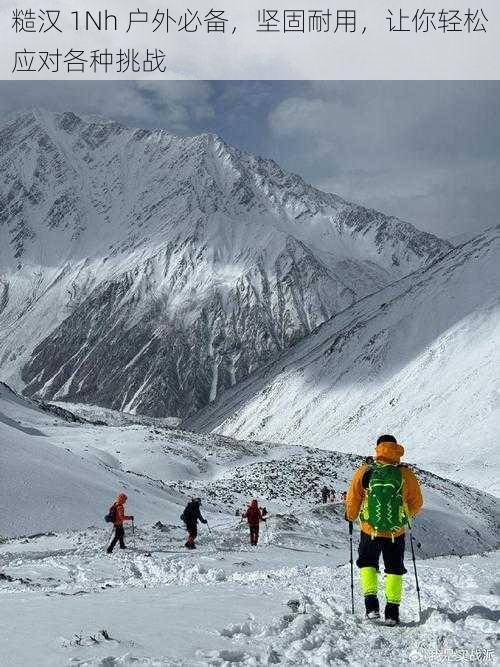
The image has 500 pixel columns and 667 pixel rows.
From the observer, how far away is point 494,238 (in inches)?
5207

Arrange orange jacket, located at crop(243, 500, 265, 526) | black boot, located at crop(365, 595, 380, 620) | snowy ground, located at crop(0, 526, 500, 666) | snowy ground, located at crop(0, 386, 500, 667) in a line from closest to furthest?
snowy ground, located at crop(0, 526, 500, 666) < snowy ground, located at crop(0, 386, 500, 667) < black boot, located at crop(365, 595, 380, 620) < orange jacket, located at crop(243, 500, 265, 526)

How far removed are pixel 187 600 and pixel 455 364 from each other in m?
98.1

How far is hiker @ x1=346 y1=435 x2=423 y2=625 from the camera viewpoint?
8.41 m

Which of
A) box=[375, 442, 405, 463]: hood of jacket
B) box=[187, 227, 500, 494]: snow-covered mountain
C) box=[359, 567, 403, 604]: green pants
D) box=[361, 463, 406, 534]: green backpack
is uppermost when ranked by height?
box=[187, 227, 500, 494]: snow-covered mountain

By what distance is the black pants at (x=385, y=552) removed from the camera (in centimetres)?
839

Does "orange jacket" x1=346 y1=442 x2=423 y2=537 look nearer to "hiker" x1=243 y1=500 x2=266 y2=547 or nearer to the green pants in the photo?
the green pants

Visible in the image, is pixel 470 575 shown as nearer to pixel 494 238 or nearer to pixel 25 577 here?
pixel 25 577

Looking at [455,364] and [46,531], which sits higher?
[455,364]

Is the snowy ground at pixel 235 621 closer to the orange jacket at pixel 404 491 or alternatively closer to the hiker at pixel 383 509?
the hiker at pixel 383 509

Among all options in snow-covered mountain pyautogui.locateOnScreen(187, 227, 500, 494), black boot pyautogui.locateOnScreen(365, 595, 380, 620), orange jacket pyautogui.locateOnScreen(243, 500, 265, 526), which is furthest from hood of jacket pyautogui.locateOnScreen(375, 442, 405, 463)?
snow-covered mountain pyautogui.locateOnScreen(187, 227, 500, 494)

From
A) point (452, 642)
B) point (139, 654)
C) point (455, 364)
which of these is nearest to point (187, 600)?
point (139, 654)

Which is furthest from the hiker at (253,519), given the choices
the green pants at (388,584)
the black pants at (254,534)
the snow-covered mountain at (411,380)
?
the snow-covered mountain at (411,380)

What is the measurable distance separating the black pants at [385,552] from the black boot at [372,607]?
390 millimetres

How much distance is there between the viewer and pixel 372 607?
8.33 m
